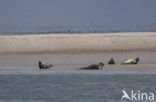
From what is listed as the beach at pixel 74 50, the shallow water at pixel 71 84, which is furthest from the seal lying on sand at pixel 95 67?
the shallow water at pixel 71 84

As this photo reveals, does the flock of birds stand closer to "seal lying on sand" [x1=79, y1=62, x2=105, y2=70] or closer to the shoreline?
"seal lying on sand" [x1=79, y1=62, x2=105, y2=70]

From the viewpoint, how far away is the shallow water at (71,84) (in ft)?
63.6

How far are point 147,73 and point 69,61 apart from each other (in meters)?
6.28

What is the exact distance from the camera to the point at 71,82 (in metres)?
22.9

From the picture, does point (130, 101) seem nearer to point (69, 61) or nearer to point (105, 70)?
point (105, 70)

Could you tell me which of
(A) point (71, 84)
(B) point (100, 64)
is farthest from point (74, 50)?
(A) point (71, 84)

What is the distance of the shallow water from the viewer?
1939cm

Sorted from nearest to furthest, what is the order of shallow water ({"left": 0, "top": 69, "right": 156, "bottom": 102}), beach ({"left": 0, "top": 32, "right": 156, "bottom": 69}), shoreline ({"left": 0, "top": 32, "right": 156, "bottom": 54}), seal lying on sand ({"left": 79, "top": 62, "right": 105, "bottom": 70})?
shallow water ({"left": 0, "top": 69, "right": 156, "bottom": 102})
seal lying on sand ({"left": 79, "top": 62, "right": 105, "bottom": 70})
beach ({"left": 0, "top": 32, "right": 156, "bottom": 69})
shoreline ({"left": 0, "top": 32, "right": 156, "bottom": 54})

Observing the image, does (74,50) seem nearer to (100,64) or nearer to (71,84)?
(100,64)

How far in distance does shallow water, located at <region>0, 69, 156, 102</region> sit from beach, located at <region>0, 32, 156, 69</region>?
1884 mm

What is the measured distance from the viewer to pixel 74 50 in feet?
111

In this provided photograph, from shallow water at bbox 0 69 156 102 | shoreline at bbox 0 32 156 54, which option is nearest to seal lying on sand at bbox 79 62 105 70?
shallow water at bbox 0 69 156 102

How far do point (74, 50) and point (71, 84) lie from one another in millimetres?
11544

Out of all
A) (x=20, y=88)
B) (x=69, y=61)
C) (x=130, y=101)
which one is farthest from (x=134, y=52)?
(x=130, y=101)
